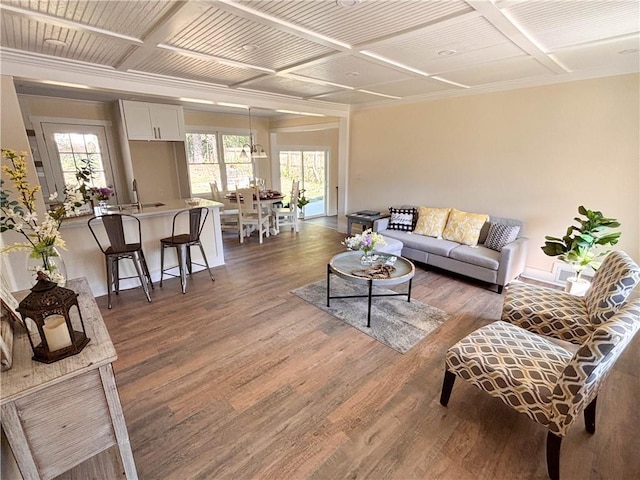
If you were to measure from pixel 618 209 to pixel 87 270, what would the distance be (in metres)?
6.13

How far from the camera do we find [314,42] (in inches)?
97.7

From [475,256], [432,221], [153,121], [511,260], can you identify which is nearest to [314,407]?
[475,256]

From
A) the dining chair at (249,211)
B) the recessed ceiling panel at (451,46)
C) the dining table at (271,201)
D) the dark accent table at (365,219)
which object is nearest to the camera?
the recessed ceiling panel at (451,46)

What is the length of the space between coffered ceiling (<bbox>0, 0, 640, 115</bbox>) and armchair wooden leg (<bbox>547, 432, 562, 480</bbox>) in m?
2.47

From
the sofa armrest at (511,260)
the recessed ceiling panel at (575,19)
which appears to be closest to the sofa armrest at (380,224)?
the sofa armrest at (511,260)

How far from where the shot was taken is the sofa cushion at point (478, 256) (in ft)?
12.3

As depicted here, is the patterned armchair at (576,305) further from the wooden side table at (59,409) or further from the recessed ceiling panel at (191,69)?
the recessed ceiling panel at (191,69)

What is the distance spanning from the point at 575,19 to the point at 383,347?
280cm

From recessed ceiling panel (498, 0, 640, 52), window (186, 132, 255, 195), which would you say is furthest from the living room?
recessed ceiling panel (498, 0, 640, 52)

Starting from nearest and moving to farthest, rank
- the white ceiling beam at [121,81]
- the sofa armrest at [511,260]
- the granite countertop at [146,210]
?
the white ceiling beam at [121,81] < the granite countertop at [146,210] < the sofa armrest at [511,260]

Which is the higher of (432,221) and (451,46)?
(451,46)

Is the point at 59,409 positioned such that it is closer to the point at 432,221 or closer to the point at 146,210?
the point at 146,210

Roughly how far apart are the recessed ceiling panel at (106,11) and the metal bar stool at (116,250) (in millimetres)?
1739

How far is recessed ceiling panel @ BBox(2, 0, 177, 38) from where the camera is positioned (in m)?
1.86
